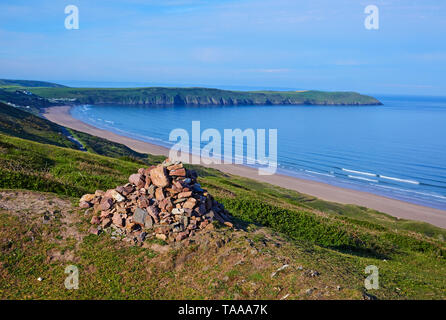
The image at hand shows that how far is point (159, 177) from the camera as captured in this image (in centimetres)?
1608

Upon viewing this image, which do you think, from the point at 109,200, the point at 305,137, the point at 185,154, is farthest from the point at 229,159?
the point at 109,200

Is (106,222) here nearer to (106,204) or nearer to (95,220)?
(95,220)

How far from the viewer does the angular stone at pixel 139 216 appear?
15145mm

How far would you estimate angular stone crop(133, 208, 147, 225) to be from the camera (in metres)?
15.1

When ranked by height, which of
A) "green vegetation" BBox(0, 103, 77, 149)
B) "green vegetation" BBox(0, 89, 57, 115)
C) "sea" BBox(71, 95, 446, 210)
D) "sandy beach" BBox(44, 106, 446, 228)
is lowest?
"sandy beach" BBox(44, 106, 446, 228)

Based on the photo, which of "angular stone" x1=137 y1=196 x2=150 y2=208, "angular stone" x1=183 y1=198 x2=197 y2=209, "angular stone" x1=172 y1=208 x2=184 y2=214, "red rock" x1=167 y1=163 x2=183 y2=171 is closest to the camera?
"angular stone" x1=172 y1=208 x2=184 y2=214

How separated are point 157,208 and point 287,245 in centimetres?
618

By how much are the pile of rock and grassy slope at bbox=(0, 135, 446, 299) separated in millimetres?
1058

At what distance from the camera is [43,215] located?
51.9 ft

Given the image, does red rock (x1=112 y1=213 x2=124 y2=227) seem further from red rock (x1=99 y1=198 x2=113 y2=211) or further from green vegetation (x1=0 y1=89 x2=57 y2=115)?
green vegetation (x1=0 y1=89 x2=57 y2=115)

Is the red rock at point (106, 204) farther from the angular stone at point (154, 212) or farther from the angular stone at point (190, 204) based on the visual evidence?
the angular stone at point (190, 204)

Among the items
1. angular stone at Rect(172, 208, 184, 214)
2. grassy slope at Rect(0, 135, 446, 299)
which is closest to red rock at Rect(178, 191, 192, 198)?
angular stone at Rect(172, 208, 184, 214)
